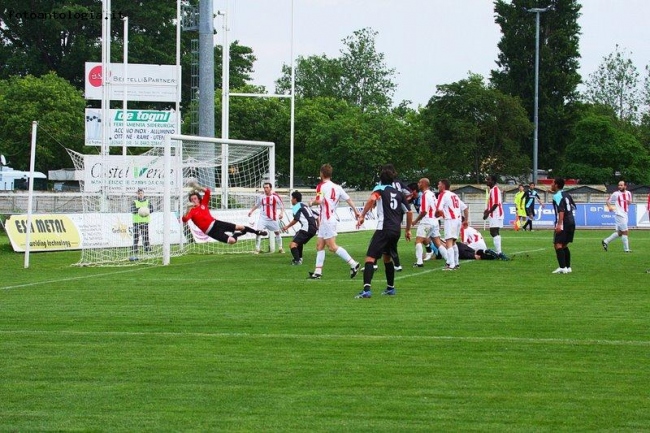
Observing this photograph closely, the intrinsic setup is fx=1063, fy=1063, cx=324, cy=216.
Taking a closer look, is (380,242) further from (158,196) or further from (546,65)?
(546,65)

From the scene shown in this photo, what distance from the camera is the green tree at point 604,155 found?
70.9 meters

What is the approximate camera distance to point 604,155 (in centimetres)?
7131

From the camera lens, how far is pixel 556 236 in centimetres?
2128

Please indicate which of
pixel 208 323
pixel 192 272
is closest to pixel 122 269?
pixel 192 272

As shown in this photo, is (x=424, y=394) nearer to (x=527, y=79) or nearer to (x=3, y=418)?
(x=3, y=418)

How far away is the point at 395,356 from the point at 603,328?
11.0 ft

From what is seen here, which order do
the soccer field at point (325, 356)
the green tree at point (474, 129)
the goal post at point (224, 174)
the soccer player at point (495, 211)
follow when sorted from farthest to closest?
the green tree at point (474, 129)
the goal post at point (224, 174)
the soccer player at point (495, 211)
the soccer field at point (325, 356)

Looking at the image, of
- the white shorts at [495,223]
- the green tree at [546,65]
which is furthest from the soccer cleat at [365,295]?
the green tree at [546,65]

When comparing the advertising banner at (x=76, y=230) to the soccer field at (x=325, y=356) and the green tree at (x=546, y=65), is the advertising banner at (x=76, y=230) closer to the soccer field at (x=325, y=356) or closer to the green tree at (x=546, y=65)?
the soccer field at (x=325, y=356)

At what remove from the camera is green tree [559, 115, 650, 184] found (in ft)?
233

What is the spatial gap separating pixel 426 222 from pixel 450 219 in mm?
1385

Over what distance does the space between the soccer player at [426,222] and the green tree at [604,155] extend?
4934 centimetres

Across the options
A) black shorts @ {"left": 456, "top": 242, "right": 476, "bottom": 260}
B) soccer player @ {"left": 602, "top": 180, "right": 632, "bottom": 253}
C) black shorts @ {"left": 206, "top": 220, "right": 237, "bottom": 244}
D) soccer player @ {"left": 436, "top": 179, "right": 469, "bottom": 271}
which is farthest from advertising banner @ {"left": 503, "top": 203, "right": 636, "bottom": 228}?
black shorts @ {"left": 206, "top": 220, "right": 237, "bottom": 244}

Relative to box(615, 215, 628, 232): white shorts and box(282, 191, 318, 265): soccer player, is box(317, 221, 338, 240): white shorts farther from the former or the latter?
box(615, 215, 628, 232): white shorts
